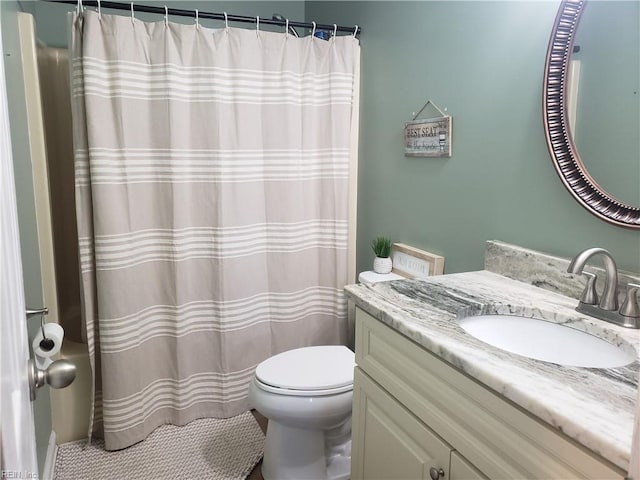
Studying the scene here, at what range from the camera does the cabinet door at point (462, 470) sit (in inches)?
35.6

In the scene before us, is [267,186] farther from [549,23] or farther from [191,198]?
[549,23]

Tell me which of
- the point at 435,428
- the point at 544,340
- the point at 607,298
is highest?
the point at 607,298

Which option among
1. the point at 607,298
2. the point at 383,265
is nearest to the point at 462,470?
the point at 607,298

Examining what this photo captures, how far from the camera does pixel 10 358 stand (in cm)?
52

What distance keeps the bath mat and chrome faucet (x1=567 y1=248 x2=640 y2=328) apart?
4.63 feet

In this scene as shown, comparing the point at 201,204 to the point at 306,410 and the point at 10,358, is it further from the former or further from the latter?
the point at 10,358

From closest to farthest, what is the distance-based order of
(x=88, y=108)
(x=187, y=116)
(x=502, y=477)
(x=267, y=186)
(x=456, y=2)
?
(x=502, y=477) < (x=456, y=2) < (x=88, y=108) < (x=187, y=116) < (x=267, y=186)

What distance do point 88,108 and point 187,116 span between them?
0.37m

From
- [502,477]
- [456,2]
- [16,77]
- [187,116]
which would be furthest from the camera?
[187,116]

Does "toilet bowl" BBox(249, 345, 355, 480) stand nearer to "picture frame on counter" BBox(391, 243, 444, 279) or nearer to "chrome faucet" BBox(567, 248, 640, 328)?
"picture frame on counter" BBox(391, 243, 444, 279)

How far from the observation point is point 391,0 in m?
1.98

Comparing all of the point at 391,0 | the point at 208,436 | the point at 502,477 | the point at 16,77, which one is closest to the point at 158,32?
the point at 16,77

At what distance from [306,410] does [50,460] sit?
1081mm

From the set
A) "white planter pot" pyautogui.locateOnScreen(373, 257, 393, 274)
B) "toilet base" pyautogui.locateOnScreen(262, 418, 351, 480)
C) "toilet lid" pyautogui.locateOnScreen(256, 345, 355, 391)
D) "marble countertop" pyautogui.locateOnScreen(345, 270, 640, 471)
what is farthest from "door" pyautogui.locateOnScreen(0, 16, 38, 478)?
"white planter pot" pyautogui.locateOnScreen(373, 257, 393, 274)
